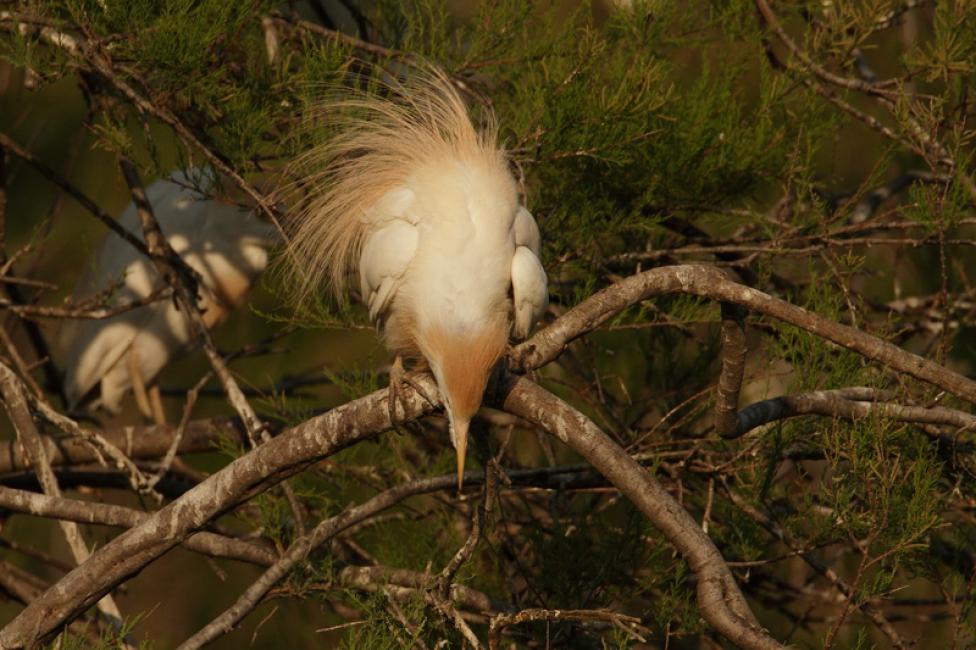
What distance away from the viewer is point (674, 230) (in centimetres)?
296

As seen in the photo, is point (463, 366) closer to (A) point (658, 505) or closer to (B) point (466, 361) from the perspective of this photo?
(B) point (466, 361)

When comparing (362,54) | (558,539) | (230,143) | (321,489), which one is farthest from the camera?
(321,489)

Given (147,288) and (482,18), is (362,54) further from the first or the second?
(147,288)

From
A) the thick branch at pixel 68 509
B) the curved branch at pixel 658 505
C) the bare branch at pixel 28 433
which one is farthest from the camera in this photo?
the bare branch at pixel 28 433

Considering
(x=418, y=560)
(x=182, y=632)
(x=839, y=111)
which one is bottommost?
(x=182, y=632)

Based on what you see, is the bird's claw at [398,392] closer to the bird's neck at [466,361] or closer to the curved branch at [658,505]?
the bird's neck at [466,361]

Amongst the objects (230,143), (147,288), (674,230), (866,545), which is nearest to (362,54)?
(230,143)

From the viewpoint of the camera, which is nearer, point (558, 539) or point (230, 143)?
point (230, 143)

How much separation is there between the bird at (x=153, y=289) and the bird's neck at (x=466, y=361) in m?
→ 2.59

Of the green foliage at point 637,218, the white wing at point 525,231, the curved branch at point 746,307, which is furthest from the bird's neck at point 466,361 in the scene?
the green foliage at point 637,218

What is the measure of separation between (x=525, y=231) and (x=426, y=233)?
0.20m

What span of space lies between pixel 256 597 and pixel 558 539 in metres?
0.88

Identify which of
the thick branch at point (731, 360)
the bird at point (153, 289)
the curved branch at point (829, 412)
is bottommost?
the bird at point (153, 289)

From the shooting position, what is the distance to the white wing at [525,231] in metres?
2.17
